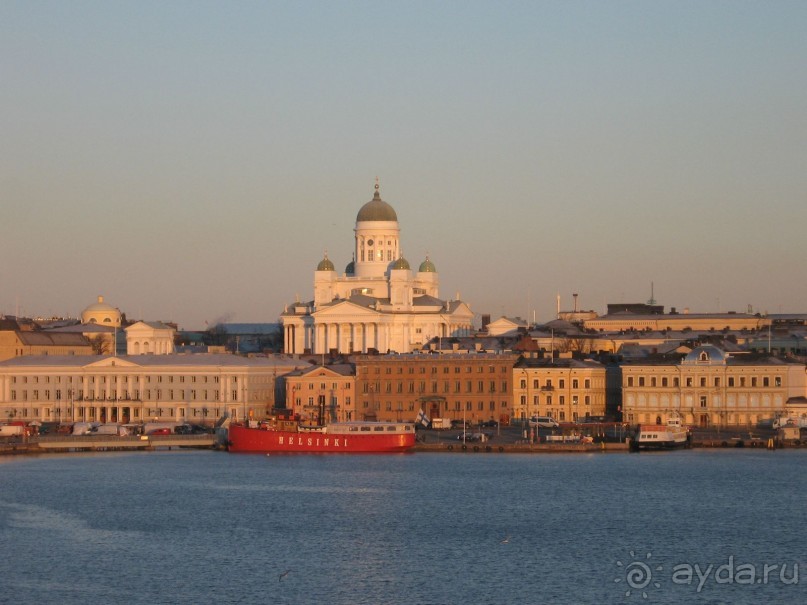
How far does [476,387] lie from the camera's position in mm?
90312

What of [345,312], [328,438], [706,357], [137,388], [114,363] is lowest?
[328,438]

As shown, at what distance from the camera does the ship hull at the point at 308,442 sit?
77.3m

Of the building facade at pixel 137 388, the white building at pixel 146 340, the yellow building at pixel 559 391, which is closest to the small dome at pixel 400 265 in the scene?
the white building at pixel 146 340

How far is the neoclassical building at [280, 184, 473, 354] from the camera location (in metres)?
117

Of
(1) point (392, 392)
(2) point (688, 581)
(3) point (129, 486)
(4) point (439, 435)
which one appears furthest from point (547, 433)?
(2) point (688, 581)

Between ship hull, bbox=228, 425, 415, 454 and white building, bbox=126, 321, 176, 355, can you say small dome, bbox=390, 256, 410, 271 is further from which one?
ship hull, bbox=228, 425, 415, 454

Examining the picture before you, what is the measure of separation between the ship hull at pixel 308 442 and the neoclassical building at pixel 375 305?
1221 inches

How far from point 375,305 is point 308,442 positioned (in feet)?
132

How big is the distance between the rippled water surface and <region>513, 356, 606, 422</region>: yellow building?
1916cm

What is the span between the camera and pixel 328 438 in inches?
3100

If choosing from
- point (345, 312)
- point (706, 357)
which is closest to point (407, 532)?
point (706, 357)

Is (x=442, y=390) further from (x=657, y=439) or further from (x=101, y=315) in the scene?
(x=101, y=315)

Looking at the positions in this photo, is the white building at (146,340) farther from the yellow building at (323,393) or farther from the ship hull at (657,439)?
the ship hull at (657,439)

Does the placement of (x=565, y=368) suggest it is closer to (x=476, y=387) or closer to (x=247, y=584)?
(x=476, y=387)
